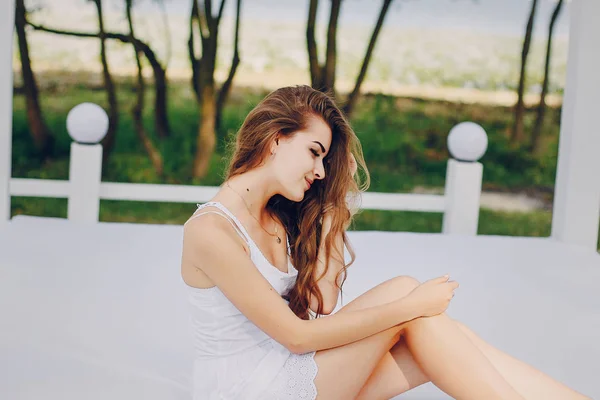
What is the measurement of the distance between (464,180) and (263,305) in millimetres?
2261

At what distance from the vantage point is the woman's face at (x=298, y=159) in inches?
84.4

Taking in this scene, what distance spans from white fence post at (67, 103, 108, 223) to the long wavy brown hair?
5.51ft

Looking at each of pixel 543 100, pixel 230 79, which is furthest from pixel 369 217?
pixel 543 100

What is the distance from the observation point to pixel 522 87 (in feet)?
24.6

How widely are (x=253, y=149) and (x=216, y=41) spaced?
508 centimetres

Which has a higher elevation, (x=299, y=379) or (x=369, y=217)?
(x=299, y=379)

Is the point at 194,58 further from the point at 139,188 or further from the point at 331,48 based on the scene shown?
the point at 139,188

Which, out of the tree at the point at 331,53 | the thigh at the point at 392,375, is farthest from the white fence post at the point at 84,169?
the tree at the point at 331,53

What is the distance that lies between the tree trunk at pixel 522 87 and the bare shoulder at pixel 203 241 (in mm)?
5858

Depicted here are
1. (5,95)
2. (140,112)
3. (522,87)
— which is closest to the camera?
(5,95)

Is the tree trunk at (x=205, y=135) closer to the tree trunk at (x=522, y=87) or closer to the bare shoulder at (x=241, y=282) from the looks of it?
the tree trunk at (x=522, y=87)

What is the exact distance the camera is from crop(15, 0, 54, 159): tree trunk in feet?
22.2

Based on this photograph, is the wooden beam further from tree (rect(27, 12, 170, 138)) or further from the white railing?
tree (rect(27, 12, 170, 138))

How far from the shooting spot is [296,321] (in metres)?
1.99
